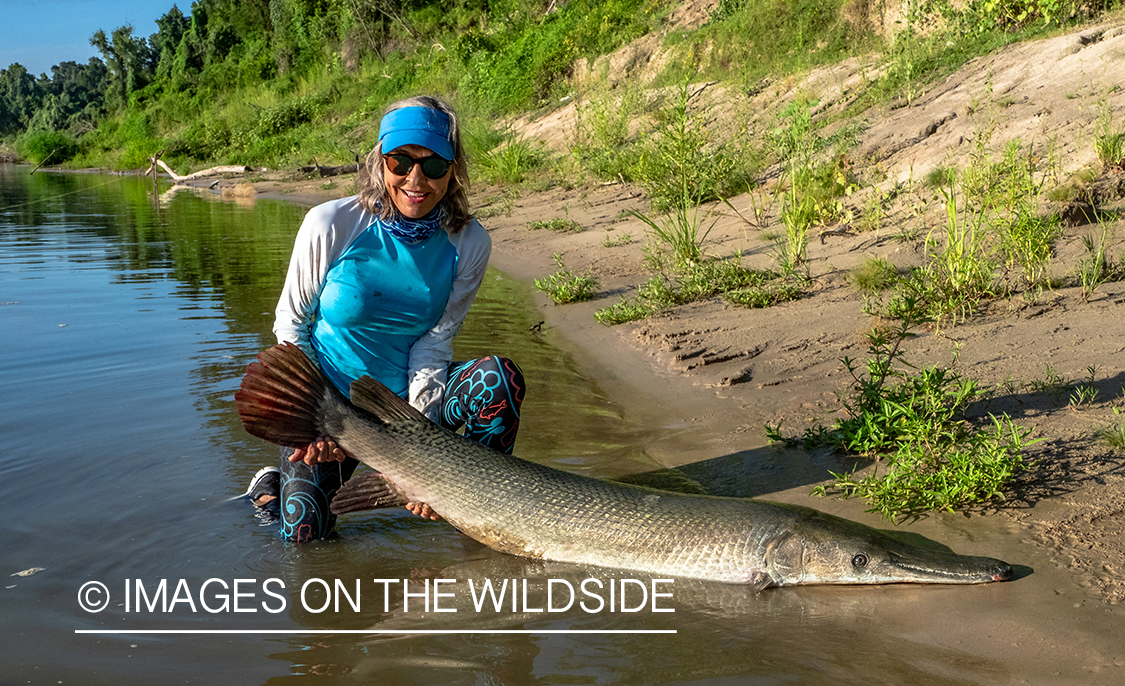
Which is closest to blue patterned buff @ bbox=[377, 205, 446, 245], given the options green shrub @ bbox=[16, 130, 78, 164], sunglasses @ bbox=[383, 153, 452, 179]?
sunglasses @ bbox=[383, 153, 452, 179]

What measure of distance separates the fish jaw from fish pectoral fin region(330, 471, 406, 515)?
1.44 metres

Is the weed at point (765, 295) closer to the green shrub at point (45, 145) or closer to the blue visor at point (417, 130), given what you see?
the blue visor at point (417, 130)

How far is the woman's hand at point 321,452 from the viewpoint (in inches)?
134

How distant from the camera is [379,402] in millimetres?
3436

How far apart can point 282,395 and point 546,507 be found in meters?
1.08

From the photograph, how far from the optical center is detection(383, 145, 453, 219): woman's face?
11.9 ft

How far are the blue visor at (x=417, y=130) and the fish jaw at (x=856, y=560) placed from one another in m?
2.02

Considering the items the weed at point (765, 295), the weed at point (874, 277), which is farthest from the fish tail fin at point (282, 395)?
the weed at point (874, 277)

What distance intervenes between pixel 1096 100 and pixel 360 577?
25.5 feet

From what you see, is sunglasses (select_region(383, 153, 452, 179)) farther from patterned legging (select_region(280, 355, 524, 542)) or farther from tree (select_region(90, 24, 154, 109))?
tree (select_region(90, 24, 154, 109))

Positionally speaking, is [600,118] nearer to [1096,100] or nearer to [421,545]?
[1096,100]

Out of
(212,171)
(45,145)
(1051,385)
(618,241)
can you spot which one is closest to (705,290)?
(618,241)

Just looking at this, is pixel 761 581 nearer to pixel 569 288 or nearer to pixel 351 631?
pixel 351 631

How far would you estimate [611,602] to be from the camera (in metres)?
3.18
